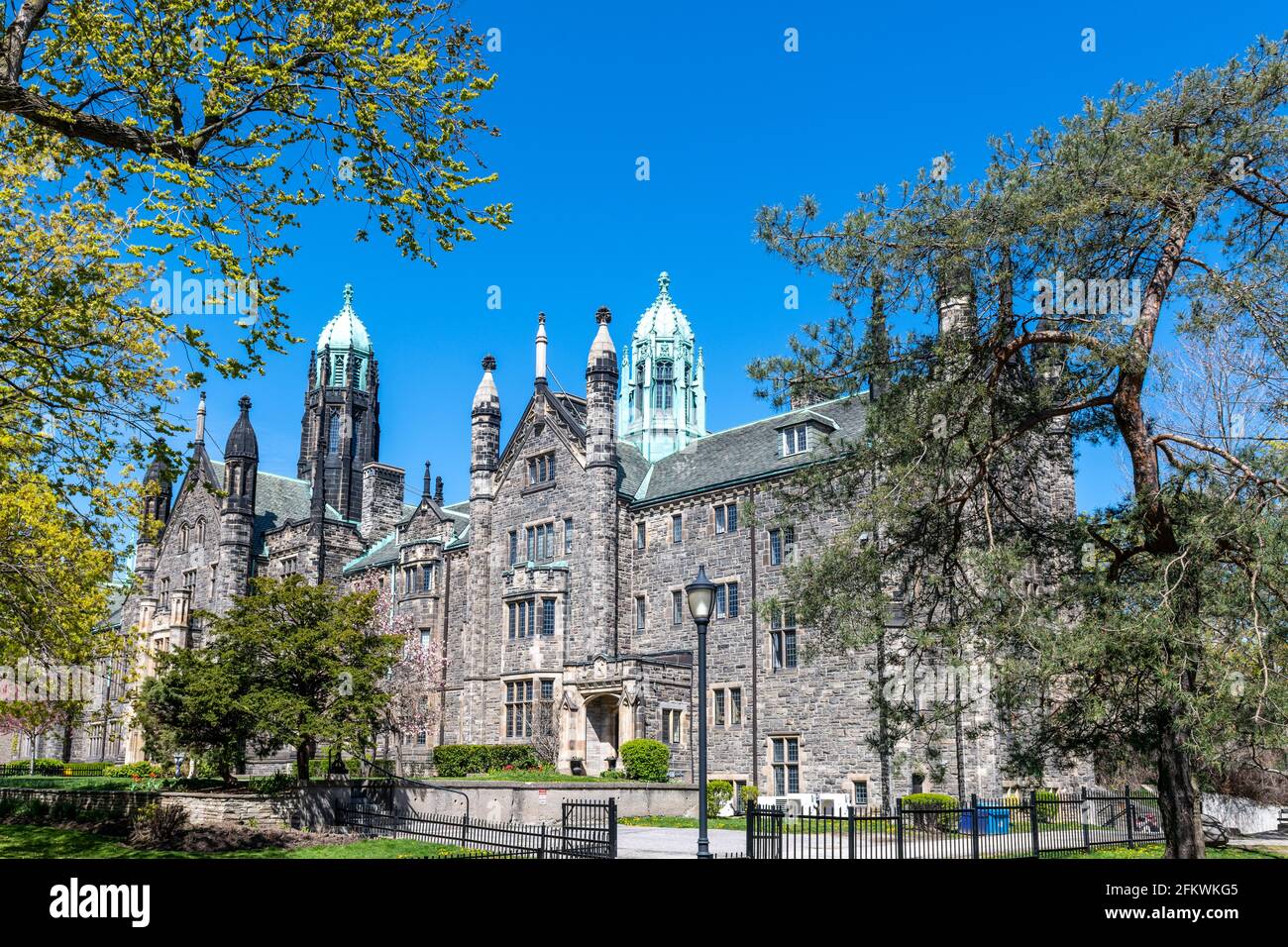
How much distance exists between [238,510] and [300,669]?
119 ft

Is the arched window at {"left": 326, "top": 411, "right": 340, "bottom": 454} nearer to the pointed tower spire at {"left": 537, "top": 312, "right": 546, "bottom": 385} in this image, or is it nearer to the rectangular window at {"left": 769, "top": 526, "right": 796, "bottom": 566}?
the pointed tower spire at {"left": 537, "top": 312, "right": 546, "bottom": 385}

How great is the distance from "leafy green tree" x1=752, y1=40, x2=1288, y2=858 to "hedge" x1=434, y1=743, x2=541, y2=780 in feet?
80.5

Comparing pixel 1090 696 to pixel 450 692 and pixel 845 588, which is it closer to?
pixel 845 588

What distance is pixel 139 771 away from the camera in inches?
1732

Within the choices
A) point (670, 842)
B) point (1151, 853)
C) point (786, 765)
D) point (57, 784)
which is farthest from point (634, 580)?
point (1151, 853)

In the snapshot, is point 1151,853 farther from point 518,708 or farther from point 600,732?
point 518,708

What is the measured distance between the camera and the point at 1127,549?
15.9 m

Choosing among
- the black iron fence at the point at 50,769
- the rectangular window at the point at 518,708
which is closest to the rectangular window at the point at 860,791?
the rectangular window at the point at 518,708

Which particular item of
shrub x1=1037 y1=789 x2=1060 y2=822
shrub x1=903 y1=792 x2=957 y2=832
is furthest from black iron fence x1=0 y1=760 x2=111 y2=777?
shrub x1=1037 y1=789 x2=1060 y2=822

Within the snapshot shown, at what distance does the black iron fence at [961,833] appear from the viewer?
728 inches

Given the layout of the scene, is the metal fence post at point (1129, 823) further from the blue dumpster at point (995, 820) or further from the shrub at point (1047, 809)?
the blue dumpster at point (995, 820)
